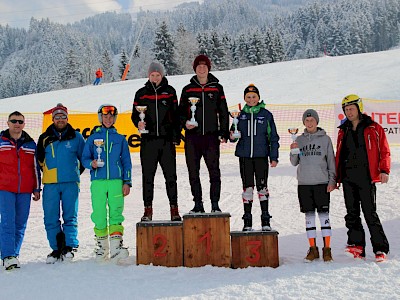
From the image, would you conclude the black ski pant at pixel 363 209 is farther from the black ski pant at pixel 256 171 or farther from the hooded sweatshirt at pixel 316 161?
the black ski pant at pixel 256 171

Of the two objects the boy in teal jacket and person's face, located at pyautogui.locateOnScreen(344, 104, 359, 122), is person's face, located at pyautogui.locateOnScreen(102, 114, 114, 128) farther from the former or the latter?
person's face, located at pyautogui.locateOnScreen(344, 104, 359, 122)

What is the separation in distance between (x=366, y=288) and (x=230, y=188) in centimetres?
631

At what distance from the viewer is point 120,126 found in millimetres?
15188

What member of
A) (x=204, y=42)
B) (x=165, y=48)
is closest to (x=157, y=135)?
(x=165, y=48)

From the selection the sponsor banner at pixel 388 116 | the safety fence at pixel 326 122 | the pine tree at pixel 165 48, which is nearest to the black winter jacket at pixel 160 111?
the safety fence at pixel 326 122

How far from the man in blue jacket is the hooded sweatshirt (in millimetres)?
2806

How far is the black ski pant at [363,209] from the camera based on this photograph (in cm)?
521

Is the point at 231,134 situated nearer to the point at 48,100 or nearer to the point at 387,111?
the point at 387,111

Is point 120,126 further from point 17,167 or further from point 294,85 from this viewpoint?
point 294,85

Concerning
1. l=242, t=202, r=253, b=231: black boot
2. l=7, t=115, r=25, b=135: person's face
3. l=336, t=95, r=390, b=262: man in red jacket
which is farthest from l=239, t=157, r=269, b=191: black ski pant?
l=7, t=115, r=25, b=135: person's face

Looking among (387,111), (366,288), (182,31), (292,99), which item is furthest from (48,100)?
(182,31)

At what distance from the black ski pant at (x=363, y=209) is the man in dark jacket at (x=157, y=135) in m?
2.11

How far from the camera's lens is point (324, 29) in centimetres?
9794

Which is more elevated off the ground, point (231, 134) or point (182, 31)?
point (182, 31)
